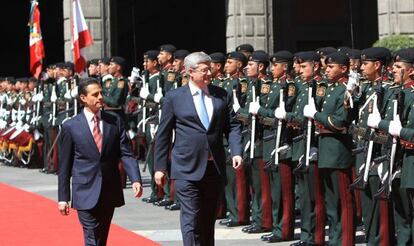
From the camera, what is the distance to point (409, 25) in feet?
73.5

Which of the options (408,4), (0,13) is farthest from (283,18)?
(0,13)

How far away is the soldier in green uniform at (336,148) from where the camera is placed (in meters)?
11.0

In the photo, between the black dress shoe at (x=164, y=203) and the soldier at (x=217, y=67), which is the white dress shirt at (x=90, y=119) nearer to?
the soldier at (x=217, y=67)

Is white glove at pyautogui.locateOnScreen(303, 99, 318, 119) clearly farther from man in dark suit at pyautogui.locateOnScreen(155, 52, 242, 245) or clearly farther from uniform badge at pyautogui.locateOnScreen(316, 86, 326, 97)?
man in dark suit at pyautogui.locateOnScreen(155, 52, 242, 245)

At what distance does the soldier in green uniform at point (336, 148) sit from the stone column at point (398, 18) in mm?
11416

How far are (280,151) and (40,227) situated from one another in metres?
3.45

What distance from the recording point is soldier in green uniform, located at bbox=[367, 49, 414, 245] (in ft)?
32.1

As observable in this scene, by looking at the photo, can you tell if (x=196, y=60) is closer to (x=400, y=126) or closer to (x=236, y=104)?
(x=400, y=126)

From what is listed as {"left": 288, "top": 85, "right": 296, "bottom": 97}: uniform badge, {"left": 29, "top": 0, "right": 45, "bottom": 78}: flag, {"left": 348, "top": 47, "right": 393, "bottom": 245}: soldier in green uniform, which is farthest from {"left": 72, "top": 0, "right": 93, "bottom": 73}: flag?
{"left": 348, "top": 47, "right": 393, "bottom": 245}: soldier in green uniform

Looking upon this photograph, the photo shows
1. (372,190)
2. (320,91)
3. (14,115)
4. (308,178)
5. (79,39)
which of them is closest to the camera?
(372,190)

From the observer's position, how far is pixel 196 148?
9.72 m

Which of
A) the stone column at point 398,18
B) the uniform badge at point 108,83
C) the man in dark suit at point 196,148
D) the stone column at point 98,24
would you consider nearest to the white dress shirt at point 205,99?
the man in dark suit at point 196,148

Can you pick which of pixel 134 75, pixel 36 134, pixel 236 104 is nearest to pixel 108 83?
pixel 134 75

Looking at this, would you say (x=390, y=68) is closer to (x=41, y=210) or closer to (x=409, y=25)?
(x=41, y=210)
